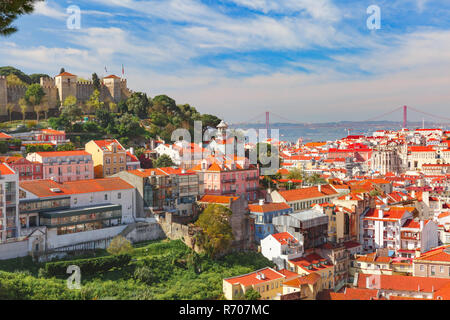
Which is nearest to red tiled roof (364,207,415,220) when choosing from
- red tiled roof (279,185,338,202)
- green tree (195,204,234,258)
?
red tiled roof (279,185,338,202)

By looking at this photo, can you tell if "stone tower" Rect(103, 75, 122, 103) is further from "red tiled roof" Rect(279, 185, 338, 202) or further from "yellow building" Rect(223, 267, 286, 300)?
"yellow building" Rect(223, 267, 286, 300)

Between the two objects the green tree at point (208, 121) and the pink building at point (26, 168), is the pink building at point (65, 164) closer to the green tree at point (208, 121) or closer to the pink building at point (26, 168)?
the pink building at point (26, 168)

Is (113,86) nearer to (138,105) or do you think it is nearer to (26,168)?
(138,105)

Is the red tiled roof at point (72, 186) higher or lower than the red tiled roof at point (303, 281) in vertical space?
higher

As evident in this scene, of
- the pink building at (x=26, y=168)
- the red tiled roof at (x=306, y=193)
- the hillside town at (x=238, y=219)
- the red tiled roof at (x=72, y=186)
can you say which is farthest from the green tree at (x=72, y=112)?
the red tiled roof at (x=306, y=193)

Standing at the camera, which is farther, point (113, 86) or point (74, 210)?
point (113, 86)

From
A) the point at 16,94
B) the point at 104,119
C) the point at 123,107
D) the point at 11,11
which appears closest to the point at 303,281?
the point at 11,11
